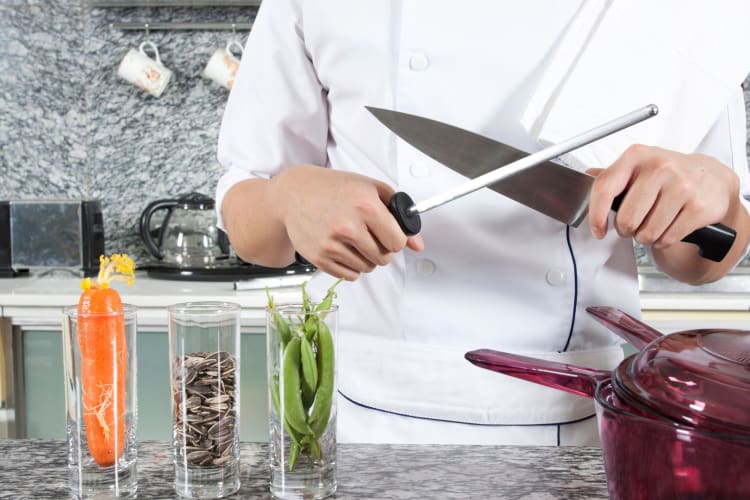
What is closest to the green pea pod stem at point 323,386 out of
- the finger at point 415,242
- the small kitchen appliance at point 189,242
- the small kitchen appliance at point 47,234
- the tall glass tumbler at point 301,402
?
the tall glass tumbler at point 301,402

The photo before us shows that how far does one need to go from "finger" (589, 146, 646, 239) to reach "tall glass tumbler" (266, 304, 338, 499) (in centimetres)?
22

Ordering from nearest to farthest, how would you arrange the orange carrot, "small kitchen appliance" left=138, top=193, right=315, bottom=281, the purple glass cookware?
the purple glass cookware < the orange carrot < "small kitchen appliance" left=138, top=193, right=315, bottom=281

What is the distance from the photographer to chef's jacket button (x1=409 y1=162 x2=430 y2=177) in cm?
79

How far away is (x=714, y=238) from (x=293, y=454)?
379 millimetres

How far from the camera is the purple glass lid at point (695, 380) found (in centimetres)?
37

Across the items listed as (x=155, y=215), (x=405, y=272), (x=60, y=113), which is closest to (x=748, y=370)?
(x=405, y=272)

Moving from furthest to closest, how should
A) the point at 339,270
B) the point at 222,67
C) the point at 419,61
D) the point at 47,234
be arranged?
the point at 222,67 → the point at 47,234 → the point at 419,61 → the point at 339,270

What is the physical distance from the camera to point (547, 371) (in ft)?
1.57

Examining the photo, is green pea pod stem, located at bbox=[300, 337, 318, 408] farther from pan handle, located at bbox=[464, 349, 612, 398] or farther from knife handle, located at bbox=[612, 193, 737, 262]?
knife handle, located at bbox=[612, 193, 737, 262]

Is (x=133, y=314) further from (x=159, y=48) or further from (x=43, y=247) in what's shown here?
(x=159, y=48)

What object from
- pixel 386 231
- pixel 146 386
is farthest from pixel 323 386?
pixel 146 386

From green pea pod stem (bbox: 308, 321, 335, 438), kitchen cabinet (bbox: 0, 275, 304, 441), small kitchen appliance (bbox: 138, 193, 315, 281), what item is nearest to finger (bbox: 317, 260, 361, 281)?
green pea pod stem (bbox: 308, 321, 335, 438)

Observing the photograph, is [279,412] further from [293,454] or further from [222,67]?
[222,67]

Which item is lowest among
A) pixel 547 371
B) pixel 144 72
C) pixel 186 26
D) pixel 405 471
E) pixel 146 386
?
pixel 146 386
